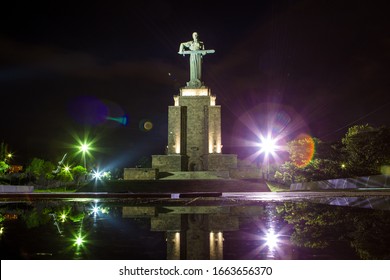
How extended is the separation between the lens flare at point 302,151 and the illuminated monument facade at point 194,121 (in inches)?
339

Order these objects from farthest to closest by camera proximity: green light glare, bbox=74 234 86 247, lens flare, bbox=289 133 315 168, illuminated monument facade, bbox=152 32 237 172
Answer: illuminated monument facade, bbox=152 32 237 172
lens flare, bbox=289 133 315 168
green light glare, bbox=74 234 86 247

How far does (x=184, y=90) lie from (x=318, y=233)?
4391cm

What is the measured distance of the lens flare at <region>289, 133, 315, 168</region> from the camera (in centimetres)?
4775

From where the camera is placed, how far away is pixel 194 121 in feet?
168

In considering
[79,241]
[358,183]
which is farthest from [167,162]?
[79,241]

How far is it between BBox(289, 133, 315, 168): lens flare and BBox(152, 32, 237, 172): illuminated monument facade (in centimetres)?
861

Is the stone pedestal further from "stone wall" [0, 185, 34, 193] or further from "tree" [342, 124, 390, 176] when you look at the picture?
"stone wall" [0, 185, 34, 193]

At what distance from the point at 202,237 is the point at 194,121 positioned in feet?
141

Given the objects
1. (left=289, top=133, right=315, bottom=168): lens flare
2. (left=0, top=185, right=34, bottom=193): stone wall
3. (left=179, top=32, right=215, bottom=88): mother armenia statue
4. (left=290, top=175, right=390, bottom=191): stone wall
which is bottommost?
(left=290, top=175, right=390, bottom=191): stone wall

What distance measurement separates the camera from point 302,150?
4897cm

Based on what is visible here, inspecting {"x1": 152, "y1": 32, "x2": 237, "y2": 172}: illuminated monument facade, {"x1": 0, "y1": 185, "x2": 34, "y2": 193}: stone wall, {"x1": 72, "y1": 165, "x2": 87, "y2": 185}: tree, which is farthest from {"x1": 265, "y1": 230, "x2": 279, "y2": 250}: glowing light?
{"x1": 72, "y1": 165, "x2": 87, "y2": 185}: tree

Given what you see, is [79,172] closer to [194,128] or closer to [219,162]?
[194,128]
